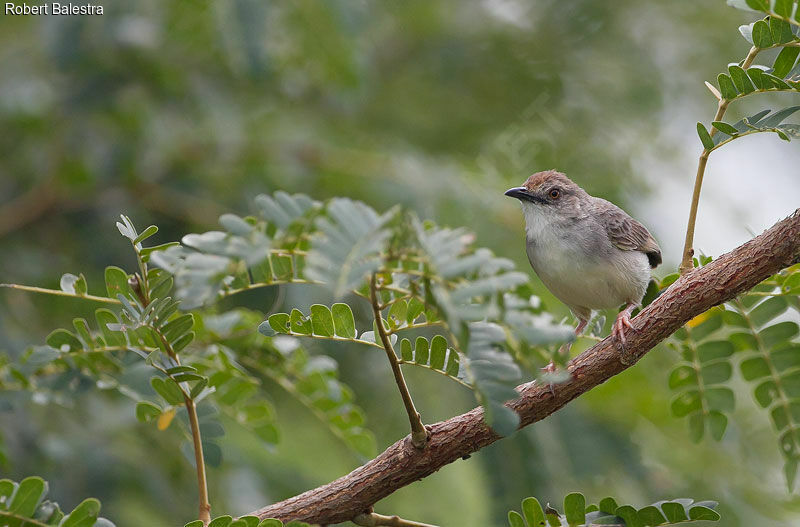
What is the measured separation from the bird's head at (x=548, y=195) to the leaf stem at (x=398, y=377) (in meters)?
1.79

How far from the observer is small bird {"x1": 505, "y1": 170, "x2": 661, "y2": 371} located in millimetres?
3258

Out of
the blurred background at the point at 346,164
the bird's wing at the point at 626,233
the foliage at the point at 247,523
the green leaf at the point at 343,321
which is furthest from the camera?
the blurred background at the point at 346,164

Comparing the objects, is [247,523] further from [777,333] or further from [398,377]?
[777,333]

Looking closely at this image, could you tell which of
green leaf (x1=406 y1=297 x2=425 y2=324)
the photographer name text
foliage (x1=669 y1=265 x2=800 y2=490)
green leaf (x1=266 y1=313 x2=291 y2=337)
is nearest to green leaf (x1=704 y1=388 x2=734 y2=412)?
foliage (x1=669 y1=265 x2=800 y2=490)

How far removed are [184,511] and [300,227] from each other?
124 inches

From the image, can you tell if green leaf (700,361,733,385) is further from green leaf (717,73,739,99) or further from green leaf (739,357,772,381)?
green leaf (717,73,739,99)

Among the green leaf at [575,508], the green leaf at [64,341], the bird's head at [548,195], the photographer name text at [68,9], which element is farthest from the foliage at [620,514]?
the photographer name text at [68,9]

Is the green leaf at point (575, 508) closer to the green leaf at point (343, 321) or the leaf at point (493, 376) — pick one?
the leaf at point (493, 376)

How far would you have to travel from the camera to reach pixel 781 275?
266cm

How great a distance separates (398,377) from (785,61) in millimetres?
1403

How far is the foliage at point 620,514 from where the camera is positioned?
210cm

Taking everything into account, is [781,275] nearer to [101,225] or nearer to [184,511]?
[184,511]

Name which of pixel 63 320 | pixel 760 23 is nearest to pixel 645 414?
pixel 760 23

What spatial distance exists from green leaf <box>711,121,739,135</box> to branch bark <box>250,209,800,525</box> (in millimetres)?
282
